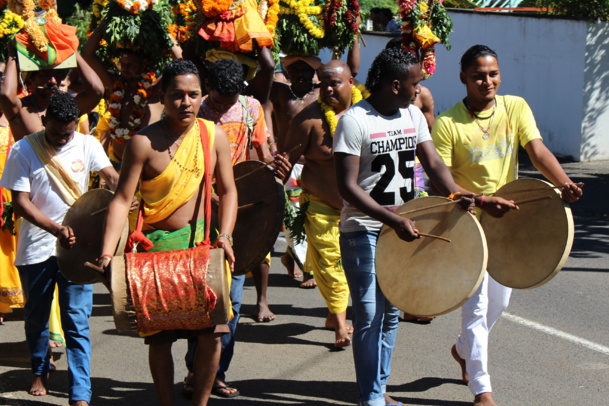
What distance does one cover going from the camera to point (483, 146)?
5.73 metres

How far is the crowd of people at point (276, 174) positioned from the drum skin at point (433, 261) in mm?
114

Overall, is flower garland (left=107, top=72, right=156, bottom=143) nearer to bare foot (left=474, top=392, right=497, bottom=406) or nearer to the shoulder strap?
the shoulder strap

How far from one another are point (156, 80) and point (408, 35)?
250 centimetres

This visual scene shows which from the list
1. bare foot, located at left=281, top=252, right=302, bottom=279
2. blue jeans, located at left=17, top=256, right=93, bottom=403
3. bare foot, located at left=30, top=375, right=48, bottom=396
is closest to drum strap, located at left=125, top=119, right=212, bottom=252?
blue jeans, located at left=17, top=256, right=93, bottom=403

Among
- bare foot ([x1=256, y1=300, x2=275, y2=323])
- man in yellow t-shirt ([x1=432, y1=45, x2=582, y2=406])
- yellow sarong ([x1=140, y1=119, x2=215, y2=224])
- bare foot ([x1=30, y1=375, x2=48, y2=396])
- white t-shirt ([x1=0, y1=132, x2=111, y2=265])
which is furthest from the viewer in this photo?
bare foot ([x1=256, y1=300, x2=275, y2=323])

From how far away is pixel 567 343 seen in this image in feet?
22.8

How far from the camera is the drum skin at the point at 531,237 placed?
5.20 metres

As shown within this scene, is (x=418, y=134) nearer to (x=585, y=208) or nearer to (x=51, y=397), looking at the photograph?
(x=51, y=397)

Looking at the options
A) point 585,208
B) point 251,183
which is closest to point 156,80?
point 251,183

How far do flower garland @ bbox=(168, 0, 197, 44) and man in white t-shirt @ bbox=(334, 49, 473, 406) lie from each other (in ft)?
9.97

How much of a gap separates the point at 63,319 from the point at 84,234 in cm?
62

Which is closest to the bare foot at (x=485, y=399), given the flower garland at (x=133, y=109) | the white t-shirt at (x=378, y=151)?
the white t-shirt at (x=378, y=151)

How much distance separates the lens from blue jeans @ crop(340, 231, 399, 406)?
211 inches

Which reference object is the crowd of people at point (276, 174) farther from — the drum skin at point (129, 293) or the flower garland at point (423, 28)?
the flower garland at point (423, 28)
